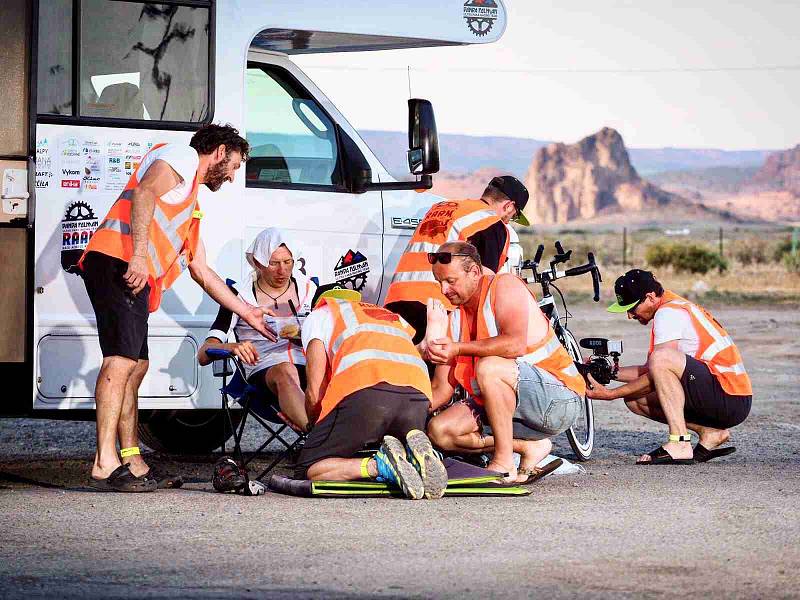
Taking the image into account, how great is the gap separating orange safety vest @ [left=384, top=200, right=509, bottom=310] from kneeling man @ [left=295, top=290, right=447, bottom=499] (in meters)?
1.12

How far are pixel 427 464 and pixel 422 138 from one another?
2.24 meters

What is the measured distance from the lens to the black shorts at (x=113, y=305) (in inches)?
287

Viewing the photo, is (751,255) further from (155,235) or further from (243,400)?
(155,235)

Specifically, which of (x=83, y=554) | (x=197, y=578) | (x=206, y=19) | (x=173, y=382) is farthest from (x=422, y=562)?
(x=206, y=19)

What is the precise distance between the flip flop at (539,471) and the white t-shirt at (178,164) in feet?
7.54

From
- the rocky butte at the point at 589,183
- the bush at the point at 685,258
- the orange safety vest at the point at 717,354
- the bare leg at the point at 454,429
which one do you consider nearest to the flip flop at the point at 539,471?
the bare leg at the point at 454,429

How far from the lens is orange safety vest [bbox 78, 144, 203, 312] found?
24.1 ft

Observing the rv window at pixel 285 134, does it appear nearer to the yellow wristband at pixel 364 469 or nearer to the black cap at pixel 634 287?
the black cap at pixel 634 287

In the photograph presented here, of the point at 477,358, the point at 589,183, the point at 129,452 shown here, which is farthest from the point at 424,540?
the point at 589,183

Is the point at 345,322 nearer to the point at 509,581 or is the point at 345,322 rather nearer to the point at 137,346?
the point at 137,346

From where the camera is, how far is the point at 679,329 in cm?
880

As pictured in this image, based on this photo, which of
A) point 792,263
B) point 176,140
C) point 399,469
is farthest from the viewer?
point 792,263

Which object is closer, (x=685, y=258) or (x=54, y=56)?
(x=54, y=56)

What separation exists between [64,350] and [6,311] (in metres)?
0.37
